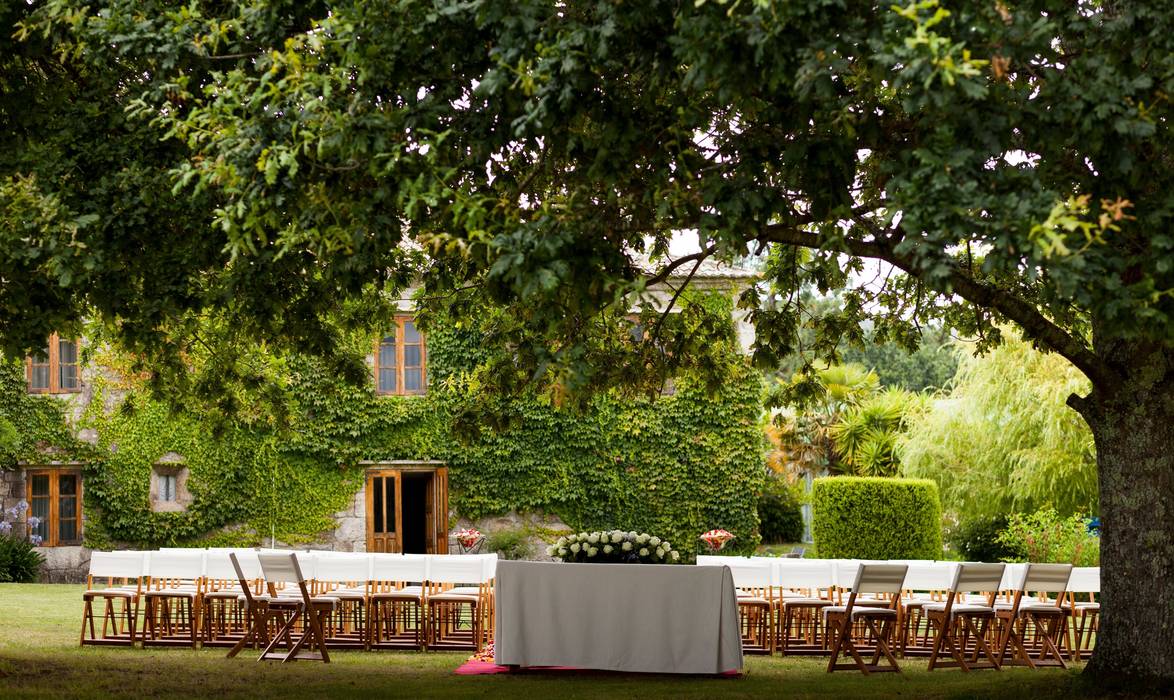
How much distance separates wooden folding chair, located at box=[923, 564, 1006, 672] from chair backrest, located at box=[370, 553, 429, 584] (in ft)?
14.6

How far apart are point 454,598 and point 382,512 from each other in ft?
34.8

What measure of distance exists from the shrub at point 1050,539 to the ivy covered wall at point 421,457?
4424 mm

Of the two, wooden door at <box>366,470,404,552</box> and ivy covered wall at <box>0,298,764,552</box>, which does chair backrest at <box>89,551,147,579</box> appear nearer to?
ivy covered wall at <box>0,298,764,552</box>

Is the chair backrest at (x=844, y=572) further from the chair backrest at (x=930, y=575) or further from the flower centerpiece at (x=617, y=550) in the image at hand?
the flower centerpiece at (x=617, y=550)

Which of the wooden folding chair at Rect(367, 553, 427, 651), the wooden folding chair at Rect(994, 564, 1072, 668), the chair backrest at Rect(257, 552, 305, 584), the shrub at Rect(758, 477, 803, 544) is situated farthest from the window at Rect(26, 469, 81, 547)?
the wooden folding chair at Rect(994, 564, 1072, 668)

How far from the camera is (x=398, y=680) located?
31.8ft

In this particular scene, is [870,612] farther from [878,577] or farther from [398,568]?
[398,568]

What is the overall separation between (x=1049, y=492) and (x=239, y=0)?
54.0 ft

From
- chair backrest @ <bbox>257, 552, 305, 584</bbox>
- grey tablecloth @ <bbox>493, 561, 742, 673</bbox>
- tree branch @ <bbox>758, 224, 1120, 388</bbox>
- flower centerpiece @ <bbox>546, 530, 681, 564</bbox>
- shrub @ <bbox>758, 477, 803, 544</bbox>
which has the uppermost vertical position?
tree branch @ <bbox>758, 224, 1120, 388</bbox>

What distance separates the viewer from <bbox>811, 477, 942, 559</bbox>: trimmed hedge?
19.4 meters

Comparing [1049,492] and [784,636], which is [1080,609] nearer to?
[784,636]

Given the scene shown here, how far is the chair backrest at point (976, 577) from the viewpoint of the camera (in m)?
9.91

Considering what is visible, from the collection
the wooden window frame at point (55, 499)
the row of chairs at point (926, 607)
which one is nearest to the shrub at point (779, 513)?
the wooden window frame at point (55, 499)

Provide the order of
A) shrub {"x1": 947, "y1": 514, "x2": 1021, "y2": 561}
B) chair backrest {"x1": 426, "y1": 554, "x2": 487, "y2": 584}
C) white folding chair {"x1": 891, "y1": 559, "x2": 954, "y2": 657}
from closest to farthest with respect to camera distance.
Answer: white folding chair {"x1": 891, "y1": 559, "x2": 954, "y2": 657}, chair backrest {"x1": 426, "y1": 554, "x2": 487, "y2": 584}, shrub {"x1": 947, "y1": 514, "x2": 1021, "y2": 561}
